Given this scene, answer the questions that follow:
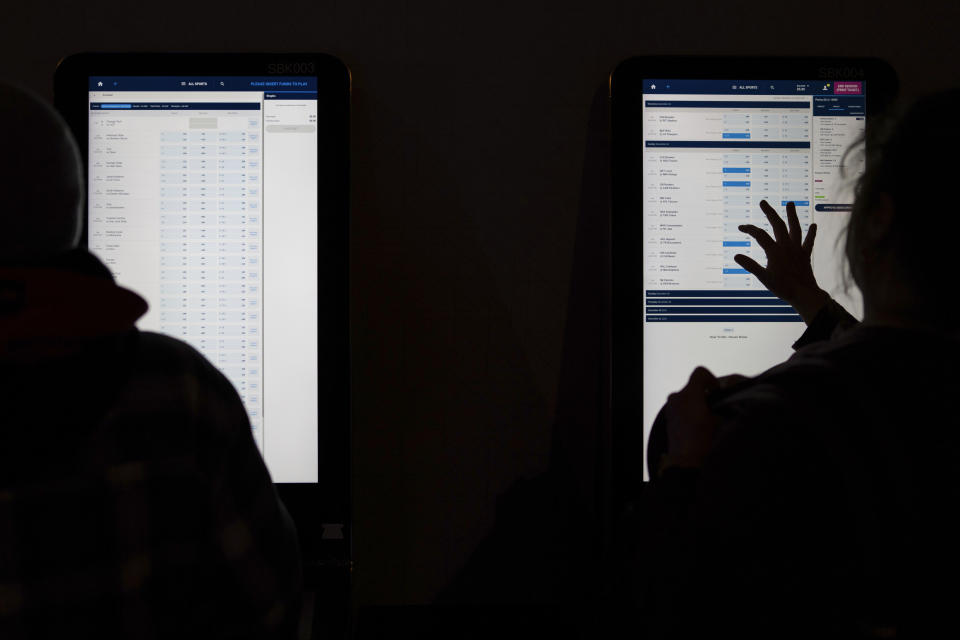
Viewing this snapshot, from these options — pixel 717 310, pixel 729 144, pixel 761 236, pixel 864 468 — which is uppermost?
pixel 729 144

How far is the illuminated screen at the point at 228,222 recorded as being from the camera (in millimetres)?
1038

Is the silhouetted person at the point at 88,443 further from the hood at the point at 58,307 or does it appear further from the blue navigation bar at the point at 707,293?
the blue navigation bar at the point at 707,293

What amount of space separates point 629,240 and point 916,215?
1.64ft

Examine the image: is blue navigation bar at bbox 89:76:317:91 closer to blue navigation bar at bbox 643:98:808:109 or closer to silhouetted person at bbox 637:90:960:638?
blue navigation bar at bbox 643:98:808:109

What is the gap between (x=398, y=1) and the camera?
1.16m

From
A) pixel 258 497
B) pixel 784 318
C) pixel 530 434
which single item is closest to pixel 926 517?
pixel 258 497

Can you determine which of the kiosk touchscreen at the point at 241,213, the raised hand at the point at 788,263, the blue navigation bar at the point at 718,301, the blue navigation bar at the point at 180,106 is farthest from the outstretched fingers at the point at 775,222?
the blue navigation bar at the point at 180,106

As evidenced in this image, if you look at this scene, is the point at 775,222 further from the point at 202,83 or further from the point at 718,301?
the point at 202,83

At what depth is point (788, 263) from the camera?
1.03 metres

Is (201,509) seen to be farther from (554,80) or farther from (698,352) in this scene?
(554,80)

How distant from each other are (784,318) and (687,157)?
10.9 inches

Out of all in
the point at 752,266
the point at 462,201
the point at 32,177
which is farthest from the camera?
the point at 462,201

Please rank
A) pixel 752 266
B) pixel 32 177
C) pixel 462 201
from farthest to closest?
1. pixel 462 201
2. pixel 752 266
3. pixel 32 177

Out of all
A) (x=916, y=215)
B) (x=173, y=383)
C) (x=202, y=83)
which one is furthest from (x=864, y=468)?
(x=202, y=83)
